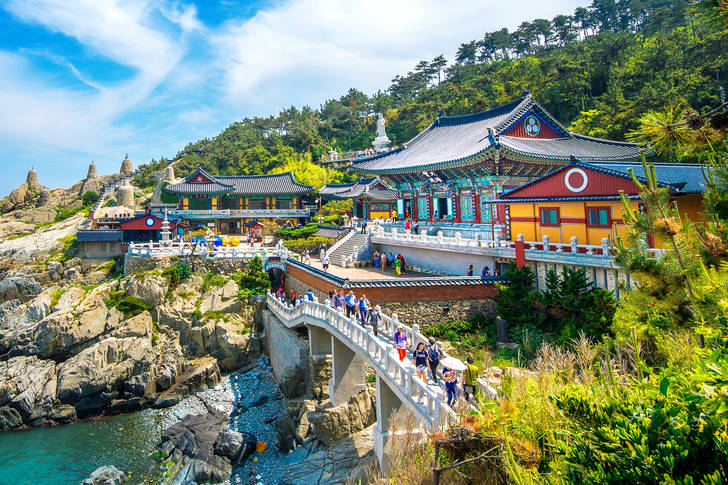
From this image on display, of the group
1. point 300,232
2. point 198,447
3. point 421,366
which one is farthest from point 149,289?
point 421,366

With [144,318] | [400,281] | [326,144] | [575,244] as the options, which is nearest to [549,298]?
[575,244]

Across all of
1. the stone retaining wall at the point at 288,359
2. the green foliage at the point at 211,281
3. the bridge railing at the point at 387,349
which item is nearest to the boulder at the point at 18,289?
the green foliage at the point at 211,281

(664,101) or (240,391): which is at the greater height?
(664,101)

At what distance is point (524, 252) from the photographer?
19781 mm

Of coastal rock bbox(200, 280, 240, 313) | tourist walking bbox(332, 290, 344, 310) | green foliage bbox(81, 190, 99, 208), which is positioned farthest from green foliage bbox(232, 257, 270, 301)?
green foliage bbox(81, 190, 99, 208)

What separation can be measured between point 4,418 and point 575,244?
93.2ft

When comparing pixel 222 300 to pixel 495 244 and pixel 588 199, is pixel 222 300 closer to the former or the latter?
pixel 495 244

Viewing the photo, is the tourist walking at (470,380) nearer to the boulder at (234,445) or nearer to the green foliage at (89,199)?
the boulder at (234,445)

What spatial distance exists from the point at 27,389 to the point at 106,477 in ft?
34.5

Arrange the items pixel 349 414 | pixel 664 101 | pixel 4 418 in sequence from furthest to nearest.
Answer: pixel 664 101 < pixel 4 418 < pixel 349 414

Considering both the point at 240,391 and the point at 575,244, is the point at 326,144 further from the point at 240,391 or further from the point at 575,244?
the point at 575,244

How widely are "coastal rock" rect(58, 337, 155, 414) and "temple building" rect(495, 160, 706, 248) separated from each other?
72.3ft

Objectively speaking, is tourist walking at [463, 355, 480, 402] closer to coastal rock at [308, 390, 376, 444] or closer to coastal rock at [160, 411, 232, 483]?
coastal rock at [308, 390, 376, 444]

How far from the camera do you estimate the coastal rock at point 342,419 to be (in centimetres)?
1725
